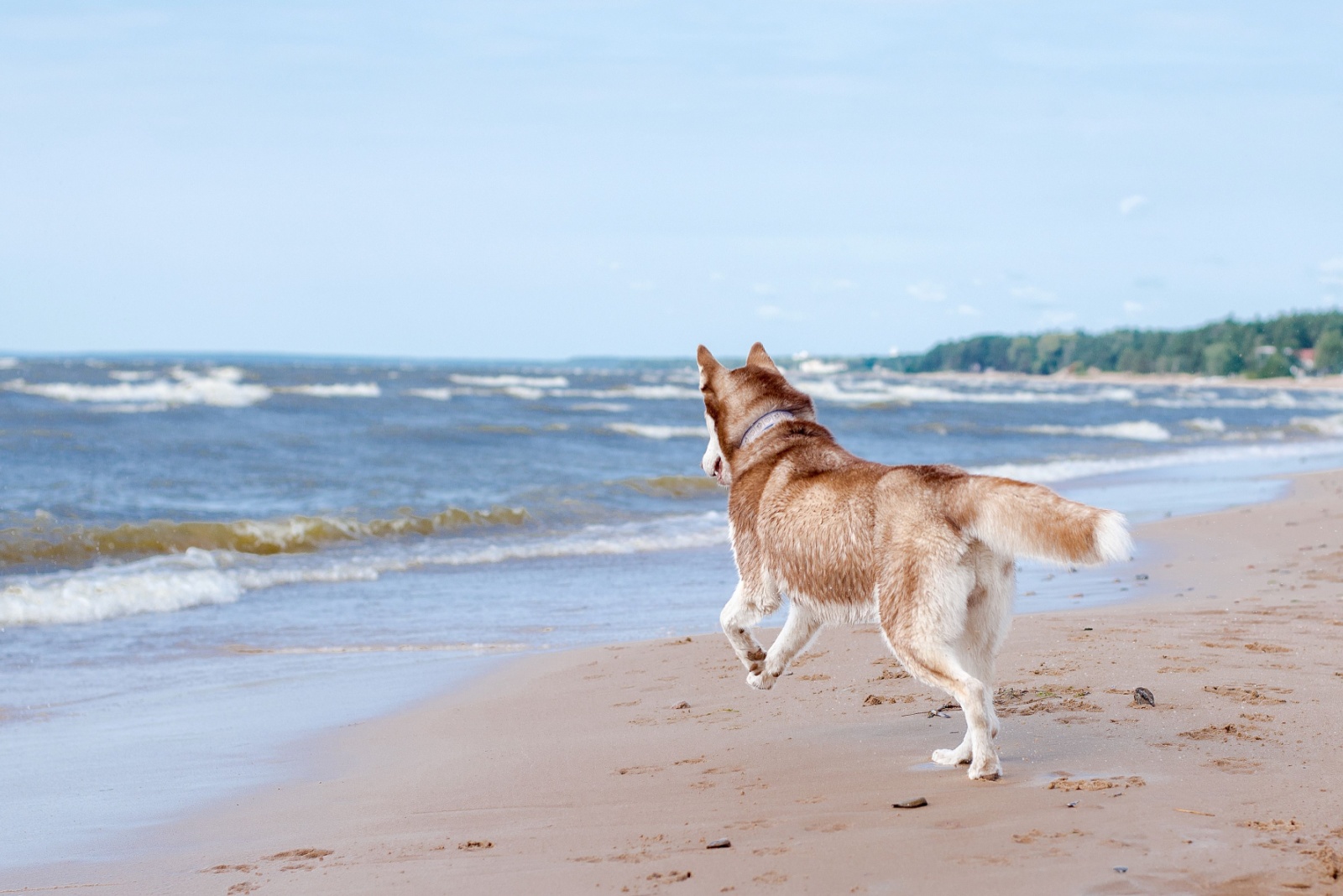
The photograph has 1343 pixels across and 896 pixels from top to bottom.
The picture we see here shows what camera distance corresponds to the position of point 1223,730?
168 inches

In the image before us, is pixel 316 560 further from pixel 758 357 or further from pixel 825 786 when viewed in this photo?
pixel 825 786

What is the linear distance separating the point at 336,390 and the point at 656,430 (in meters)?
19.4

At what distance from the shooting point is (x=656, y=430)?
3075 centimetres

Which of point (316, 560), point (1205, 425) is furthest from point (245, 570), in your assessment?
point (1205, 425)

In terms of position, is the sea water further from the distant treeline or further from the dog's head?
the distant treeline

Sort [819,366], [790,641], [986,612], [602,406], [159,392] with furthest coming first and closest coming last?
1. [819,366]
2. [602,406]
3. [159,392]
4. [790,641]
5. [986,612]

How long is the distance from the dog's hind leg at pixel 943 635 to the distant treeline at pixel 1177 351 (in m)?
110

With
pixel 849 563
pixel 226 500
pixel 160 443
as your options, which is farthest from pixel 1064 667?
pixel 160 443

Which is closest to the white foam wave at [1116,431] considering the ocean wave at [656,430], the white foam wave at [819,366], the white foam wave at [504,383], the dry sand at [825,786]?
the ocean wave at [656,430]

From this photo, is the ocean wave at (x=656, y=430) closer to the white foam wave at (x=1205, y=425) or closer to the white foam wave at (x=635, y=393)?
the white foam wave at (x=635, y=393)

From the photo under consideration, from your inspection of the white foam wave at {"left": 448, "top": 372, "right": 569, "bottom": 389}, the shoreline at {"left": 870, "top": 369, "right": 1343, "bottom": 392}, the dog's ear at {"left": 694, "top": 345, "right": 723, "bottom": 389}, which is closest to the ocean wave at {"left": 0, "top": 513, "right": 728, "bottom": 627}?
the dog's ear at {"left": 694, "top": 345, "right": 723, "bottom": 389}

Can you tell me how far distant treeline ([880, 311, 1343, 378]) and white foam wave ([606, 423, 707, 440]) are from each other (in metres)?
86.4

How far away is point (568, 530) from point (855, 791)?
406 inches

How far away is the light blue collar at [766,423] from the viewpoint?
481 centimetres
